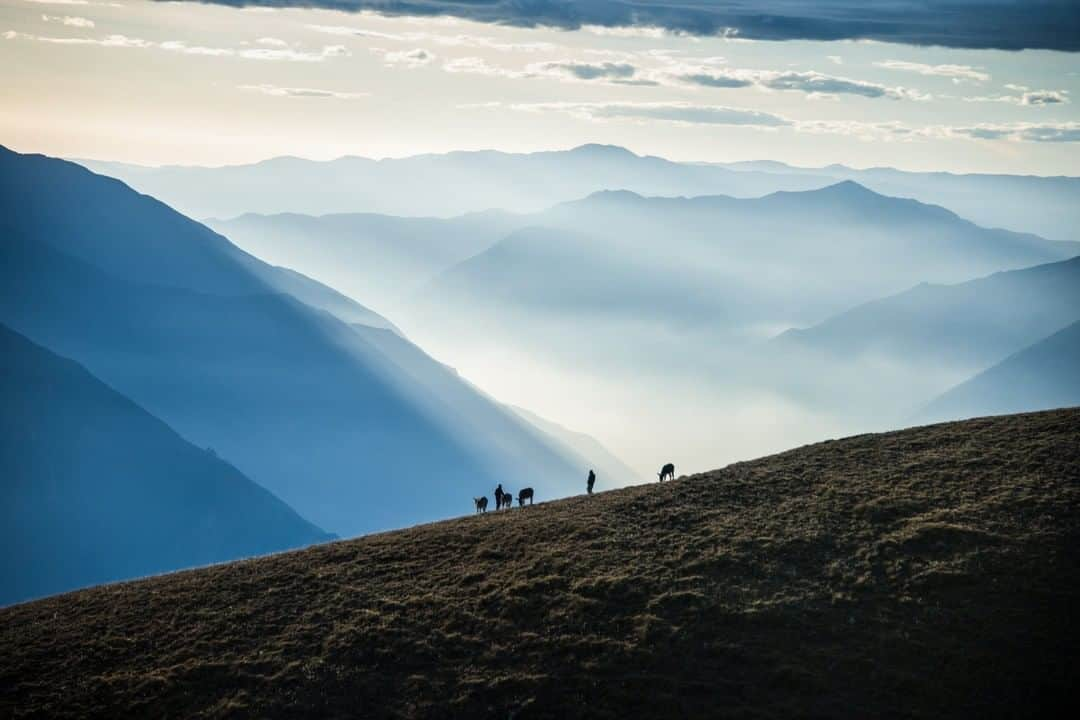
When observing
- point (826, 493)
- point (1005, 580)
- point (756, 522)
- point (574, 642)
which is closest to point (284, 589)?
point (574, 642)

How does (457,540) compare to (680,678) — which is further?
(457,540)

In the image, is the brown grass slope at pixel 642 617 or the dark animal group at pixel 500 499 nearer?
the brown grass slope at pixel 642 617

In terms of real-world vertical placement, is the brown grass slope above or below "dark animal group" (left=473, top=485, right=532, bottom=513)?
above

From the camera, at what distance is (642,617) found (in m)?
31.5

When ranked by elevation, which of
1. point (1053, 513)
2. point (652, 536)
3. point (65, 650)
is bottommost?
point (65, 650)

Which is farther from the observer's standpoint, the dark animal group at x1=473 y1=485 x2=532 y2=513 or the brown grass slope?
the dark animal group at x1=473 y1=485 x2=532 y2=513

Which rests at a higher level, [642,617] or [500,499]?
[642,617]

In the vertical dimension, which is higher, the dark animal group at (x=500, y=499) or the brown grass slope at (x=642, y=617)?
the brown grass slope at (x=642, y=617)

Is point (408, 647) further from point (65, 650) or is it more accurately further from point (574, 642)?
point (65, 650)

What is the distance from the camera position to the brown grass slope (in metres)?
27.8

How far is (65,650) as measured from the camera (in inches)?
1324

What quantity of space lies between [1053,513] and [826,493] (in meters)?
9.63

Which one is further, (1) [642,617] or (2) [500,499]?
(2) [500,499]

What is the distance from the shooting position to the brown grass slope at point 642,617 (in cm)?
2783
